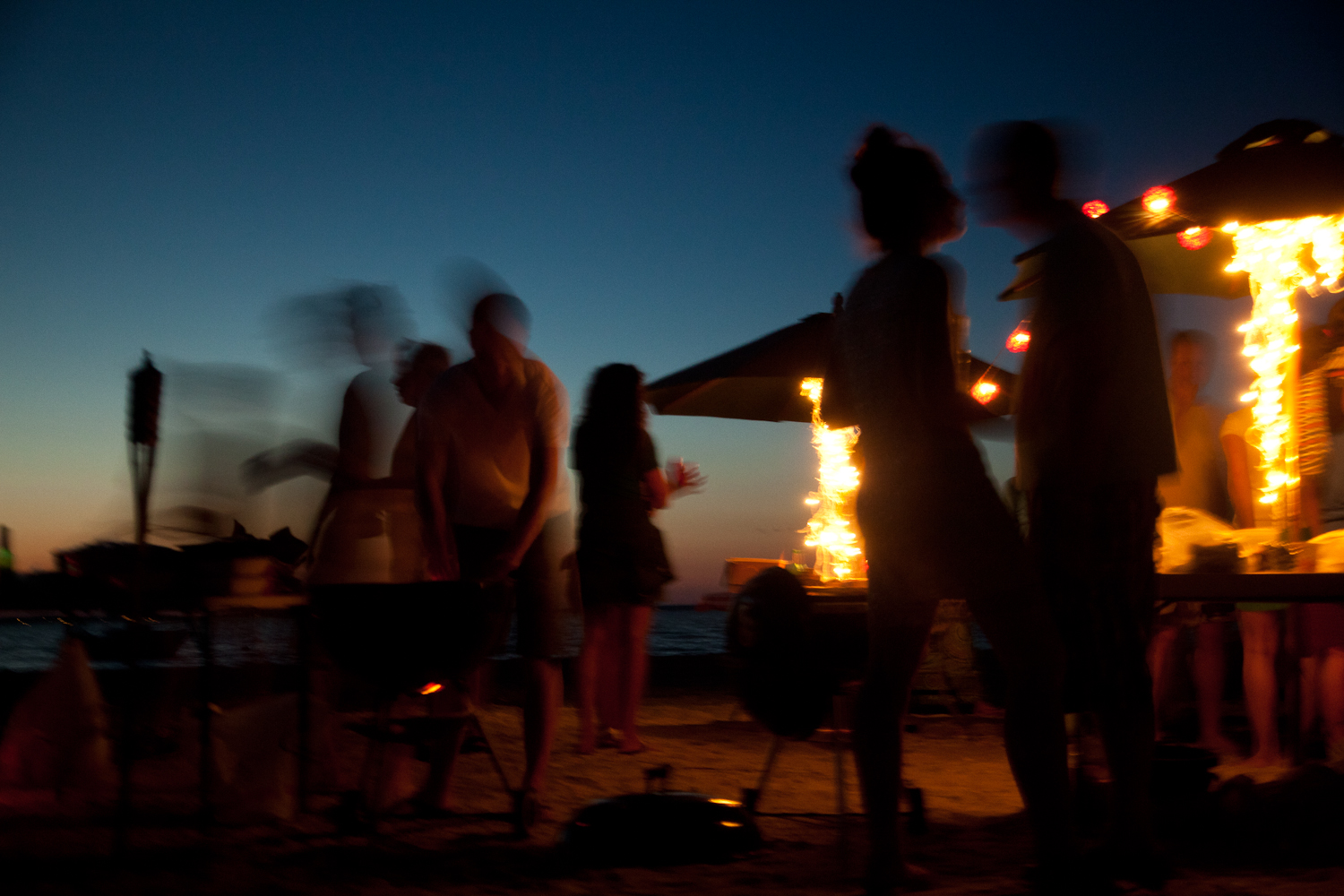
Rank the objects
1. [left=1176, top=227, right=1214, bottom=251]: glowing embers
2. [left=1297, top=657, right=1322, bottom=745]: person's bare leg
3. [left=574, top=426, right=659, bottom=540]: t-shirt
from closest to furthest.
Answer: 1. [left=1297, top=657, right=1322, bottom=745]: person's bare leg
2. [left=1176, top=227, right=1214, bottom=251]: glowing embers
3. [left=574, top=426, right=659, bottom=540]: t-shirt

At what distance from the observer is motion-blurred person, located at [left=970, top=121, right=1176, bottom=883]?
2354mm

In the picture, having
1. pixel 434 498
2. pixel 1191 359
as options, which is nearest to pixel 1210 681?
pixel 1191 359

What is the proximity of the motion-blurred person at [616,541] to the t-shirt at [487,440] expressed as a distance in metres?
1.67

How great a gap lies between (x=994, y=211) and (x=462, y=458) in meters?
1.89

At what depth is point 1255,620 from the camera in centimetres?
462

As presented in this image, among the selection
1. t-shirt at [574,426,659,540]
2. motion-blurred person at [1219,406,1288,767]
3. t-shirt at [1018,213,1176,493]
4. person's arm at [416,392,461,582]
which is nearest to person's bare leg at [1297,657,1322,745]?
motion-blurred person at [1219,406,1288,767]

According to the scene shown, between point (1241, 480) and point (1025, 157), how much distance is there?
3.07 m

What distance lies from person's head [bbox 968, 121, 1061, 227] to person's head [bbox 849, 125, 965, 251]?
13 centimetres

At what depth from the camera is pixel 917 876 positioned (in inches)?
98.0

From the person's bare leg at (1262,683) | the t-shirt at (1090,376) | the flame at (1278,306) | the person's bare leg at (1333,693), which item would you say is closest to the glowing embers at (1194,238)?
the flame at (1278,306)

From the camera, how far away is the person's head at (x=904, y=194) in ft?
7.95

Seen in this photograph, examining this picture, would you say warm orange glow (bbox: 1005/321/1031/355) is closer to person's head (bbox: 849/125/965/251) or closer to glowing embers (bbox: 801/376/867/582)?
glowing embers (bbox: 801/376/867/582)

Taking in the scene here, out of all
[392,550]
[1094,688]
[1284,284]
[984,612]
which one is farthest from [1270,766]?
[392,550]

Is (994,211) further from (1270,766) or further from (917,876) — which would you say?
(1270,766)
